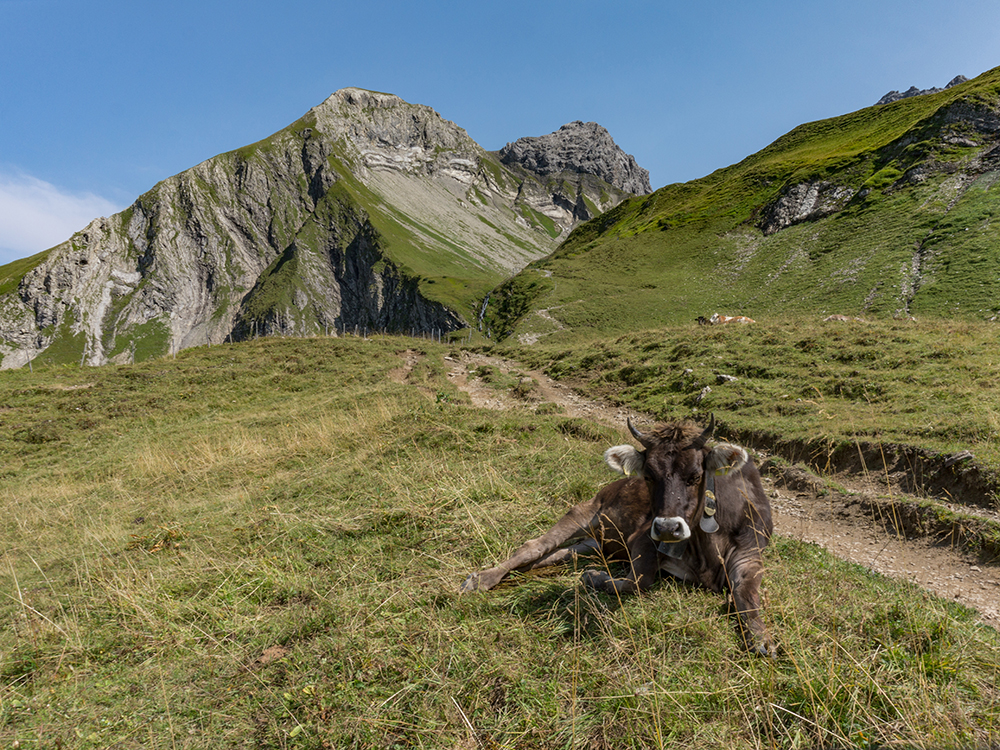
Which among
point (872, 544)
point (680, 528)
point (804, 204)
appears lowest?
point (872, 544)

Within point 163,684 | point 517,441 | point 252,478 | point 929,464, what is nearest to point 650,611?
point 163,684

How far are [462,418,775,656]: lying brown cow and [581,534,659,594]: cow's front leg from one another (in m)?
0.01

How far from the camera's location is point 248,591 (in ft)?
17.5

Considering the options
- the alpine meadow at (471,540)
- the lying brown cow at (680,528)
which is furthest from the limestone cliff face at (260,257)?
the lying brown cow at (680,528)

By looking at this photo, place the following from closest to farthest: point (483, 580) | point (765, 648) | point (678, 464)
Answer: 1. point (765, 648)
2. point (678, 464)
3. point (483, 580)

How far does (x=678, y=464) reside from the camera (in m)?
4.89

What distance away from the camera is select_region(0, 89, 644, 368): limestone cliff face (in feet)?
453

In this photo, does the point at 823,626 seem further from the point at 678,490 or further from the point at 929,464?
the point at 929,464

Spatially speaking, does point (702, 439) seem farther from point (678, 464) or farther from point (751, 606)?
point (751, 606)

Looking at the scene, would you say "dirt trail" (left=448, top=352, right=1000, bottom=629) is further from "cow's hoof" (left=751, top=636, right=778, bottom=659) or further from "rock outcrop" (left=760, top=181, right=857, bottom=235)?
"rock outcrop" (left=760, top=181, right=857, bottom=235)

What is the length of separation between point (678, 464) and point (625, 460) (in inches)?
22.5

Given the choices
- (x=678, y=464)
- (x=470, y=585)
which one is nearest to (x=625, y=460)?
(x=678, y=464)

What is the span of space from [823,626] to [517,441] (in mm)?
7123

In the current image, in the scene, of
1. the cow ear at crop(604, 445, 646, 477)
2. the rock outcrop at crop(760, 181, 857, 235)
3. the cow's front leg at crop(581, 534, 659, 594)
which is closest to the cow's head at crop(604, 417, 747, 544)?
the cow ear at crop(604, 445, 646, 477)
